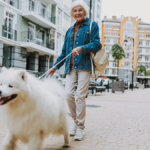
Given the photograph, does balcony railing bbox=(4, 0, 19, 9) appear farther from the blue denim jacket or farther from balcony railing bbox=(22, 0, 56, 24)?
the blue denim jacket

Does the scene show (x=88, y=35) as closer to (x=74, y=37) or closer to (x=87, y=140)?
(x=74, y=37)

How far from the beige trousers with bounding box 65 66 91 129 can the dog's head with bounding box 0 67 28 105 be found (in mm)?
1518

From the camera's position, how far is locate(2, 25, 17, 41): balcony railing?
18.5 m

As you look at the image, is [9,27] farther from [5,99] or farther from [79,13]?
[5,99]

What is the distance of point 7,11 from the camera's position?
19.1 metres

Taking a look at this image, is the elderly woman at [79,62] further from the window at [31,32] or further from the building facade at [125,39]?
the building facade at [125,39]

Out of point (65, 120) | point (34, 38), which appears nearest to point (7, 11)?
point (34, 38)

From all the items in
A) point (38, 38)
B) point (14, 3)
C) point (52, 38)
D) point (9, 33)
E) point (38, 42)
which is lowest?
point (38, 42)

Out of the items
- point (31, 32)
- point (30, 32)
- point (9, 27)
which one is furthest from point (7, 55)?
point (31, 32)

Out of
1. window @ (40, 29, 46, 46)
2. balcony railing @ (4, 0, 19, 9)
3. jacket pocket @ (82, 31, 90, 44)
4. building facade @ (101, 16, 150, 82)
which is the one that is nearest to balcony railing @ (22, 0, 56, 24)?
balcony railing @ (4, 0, 19, 9)

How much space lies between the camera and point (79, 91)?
144 inches

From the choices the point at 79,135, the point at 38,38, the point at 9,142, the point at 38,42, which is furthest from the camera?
the point at 38,38

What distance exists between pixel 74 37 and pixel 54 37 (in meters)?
23.2

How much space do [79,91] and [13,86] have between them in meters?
1.61
